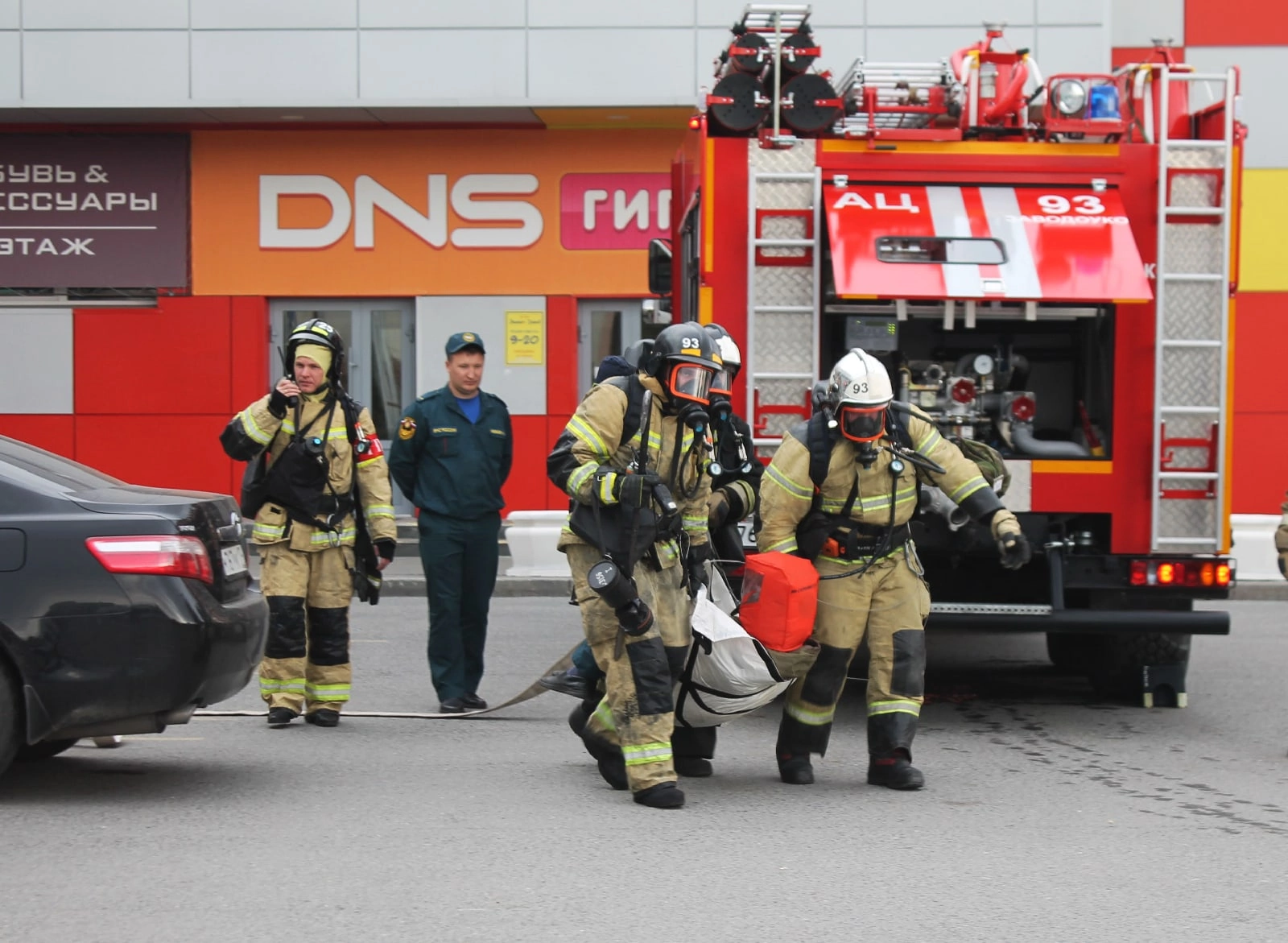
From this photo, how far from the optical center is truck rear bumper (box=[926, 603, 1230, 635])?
26.8 ft

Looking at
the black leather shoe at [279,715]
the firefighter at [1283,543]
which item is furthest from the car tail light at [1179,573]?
the black leather shoe at [279,715]

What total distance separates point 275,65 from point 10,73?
291 centimetres

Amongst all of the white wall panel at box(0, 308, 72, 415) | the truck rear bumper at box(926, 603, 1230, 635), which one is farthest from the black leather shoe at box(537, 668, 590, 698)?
the white wall panel at box(0, 308, 72, 415)

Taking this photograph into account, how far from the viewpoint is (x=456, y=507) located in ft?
28.0

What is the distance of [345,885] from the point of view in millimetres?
5094

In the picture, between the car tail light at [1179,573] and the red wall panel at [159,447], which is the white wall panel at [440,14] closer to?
the red wall panel at [159,447]

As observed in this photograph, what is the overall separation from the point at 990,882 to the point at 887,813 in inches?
41.5

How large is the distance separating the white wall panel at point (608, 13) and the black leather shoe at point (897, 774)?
12774mm

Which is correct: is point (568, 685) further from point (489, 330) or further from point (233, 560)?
point (489, 330)

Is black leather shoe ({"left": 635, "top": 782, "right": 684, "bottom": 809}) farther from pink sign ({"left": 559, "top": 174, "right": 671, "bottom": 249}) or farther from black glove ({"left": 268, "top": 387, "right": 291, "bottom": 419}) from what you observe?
pink sign ({"left": 559, "top": 174, "right": 671, "bottom": 249})

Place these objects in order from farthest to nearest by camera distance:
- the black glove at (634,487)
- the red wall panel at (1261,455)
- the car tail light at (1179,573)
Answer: the red wall panel at (1261,455), the car tail light at (1179,573), the black glove at (634,487)

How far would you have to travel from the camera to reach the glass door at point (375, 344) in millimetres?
19016

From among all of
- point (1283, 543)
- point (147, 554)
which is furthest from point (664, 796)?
point (1283, 543)

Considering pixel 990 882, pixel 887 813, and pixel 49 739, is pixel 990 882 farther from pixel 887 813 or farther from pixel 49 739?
pixel 49 739
